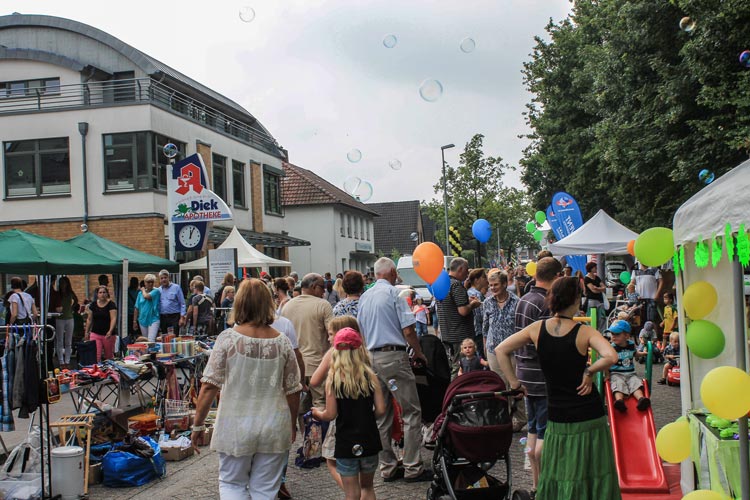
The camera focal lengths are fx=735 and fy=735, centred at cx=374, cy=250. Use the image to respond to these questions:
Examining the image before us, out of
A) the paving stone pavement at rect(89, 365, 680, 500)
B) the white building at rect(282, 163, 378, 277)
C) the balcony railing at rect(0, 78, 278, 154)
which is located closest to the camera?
the paving stone pavement at rect(89, 365, 680, 500)

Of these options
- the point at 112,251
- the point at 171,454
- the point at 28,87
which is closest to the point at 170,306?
the point at 112,251

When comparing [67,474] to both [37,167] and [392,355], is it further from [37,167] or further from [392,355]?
[37,167]

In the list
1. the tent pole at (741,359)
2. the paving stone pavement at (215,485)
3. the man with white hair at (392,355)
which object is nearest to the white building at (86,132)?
the paving stone pavement at (215,485)

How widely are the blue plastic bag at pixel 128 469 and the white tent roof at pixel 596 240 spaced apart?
398 inches

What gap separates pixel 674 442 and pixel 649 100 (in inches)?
660

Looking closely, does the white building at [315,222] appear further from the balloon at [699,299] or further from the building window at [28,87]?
the balloon at [699,299]

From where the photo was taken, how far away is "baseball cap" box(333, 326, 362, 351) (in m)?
5.23

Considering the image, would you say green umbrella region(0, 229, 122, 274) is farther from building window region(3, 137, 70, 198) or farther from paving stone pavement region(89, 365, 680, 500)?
building window region(3, 137, 70, 198)

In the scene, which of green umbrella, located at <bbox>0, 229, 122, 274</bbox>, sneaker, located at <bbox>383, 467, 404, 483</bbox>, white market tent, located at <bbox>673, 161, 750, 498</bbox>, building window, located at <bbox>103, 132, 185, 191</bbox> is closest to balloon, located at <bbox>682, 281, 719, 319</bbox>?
white market tent, located at <bbox>673, 161, 750, 498</bbox>

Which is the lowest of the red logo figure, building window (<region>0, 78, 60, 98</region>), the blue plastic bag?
the blue plastic bag

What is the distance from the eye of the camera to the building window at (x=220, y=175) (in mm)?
30778

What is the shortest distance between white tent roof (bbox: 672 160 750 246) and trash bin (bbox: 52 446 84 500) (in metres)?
5.61

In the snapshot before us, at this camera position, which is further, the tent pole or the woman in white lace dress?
the woman in white lace dress

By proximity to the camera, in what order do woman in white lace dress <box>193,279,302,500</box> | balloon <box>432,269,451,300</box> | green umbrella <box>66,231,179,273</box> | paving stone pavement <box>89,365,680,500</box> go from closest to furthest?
woman in white lace dress <box>193,279,302,500</box> → paving stone pavement <box>89,365,680,500</box> → balloon <box>432,269,451,300</box> → green umbrella <box>66,231,179,273</box>
